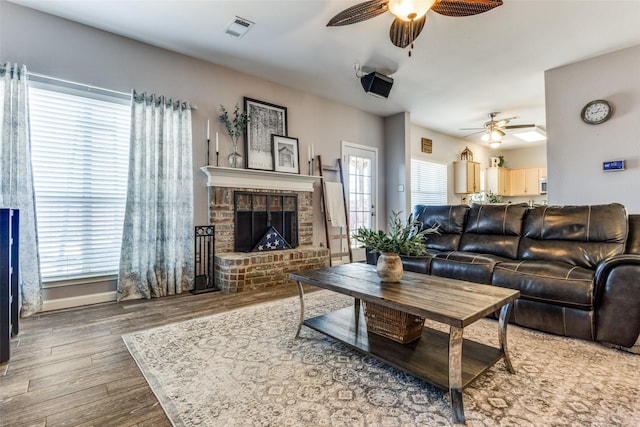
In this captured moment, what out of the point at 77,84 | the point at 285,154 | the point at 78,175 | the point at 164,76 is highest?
Result: the point at 164,76

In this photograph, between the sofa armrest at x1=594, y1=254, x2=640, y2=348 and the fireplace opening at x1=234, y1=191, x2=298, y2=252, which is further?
the fireplace opening at x1=234, y1=191, x2=298, y2=252

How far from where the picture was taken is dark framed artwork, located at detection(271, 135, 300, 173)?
4.34 metres

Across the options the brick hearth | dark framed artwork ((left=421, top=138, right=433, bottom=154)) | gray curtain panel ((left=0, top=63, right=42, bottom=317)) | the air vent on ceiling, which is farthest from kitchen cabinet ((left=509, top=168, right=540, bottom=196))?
gray curtain panel ((left=0, top=63, right=42, bottom=317))

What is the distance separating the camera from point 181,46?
3.46 m

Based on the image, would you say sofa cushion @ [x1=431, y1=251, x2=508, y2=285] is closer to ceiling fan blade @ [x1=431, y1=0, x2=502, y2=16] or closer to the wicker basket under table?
the wicker basket under table

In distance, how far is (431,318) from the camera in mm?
1383

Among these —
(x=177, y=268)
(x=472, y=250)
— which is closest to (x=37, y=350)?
(x=177, y=268)

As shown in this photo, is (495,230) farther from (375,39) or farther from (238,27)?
(238,27)

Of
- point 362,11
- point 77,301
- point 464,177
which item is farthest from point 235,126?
point 464,177

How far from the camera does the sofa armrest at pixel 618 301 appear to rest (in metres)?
1.93

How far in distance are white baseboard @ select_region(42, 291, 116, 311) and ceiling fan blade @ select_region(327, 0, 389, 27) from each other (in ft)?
11.2

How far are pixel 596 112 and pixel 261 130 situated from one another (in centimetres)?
420

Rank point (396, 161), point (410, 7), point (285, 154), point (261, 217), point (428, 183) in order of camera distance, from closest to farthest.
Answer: point (410, 7) → point (261, 217) → point (285, 154) → point (396, 161) → point (428, 183)

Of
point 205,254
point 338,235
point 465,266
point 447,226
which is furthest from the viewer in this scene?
point 338,235
